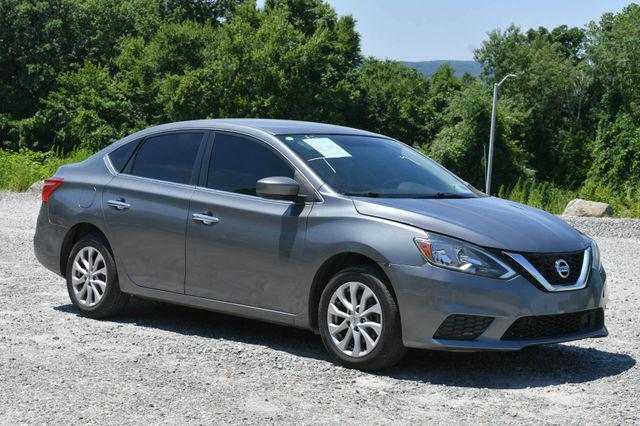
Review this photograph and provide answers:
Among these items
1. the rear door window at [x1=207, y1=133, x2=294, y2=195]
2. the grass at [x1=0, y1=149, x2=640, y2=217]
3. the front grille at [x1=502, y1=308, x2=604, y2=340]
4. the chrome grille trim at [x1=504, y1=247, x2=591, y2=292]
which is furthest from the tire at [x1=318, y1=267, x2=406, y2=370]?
the grass at [x1=0, y1=149, x2=640, y2=217]

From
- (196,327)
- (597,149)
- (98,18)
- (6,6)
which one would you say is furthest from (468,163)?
(196,327)

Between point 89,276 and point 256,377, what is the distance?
244 cm

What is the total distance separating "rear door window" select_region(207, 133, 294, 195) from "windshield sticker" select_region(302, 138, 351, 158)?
0.29 metres

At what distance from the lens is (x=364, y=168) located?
7.05 metres

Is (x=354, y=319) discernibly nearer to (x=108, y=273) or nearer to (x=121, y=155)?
(x=108, y=273)

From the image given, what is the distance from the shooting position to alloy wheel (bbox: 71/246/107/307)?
8000 millimetres

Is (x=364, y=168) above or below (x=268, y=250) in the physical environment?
above

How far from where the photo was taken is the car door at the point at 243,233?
22.1 feet

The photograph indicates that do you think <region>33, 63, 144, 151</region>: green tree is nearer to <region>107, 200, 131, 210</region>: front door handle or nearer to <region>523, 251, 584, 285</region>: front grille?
<region>107, 200, 131, 210</region>: front door handle

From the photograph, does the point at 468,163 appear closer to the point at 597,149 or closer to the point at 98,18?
the point at 597,149

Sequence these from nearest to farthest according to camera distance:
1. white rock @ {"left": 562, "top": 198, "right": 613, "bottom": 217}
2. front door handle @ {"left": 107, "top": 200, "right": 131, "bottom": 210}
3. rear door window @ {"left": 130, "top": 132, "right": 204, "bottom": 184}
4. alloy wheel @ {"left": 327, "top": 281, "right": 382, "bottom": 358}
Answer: alloy wheel @ {"left": 327, "top": 281, "right": 382, "bottom": 358}, rear door window @ {"left": 130, "top": 132, "right": 204, "bottom": 184}, front door handle @ {"left": 107, "top": 200, "right": 131, "bottom": 210}, white rock @ {"left": 562, "top": 198, "right": 613, "bottom": 217}

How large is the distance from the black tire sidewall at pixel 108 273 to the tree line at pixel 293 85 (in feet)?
168

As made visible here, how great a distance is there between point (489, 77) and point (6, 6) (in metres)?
42.6

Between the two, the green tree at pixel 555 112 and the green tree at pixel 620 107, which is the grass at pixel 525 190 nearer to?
the green tree at pixel 620 107
